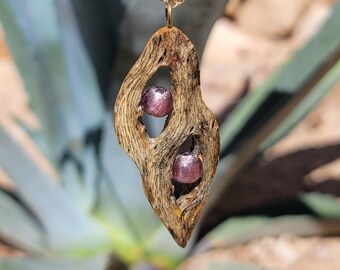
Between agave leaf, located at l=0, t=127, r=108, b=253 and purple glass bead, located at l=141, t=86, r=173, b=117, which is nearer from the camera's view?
purple glass bead, located at l=141, t=86, r=173, b=117

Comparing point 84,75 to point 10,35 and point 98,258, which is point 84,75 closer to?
point 10,35

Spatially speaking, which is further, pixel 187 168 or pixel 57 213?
pixel 57 213

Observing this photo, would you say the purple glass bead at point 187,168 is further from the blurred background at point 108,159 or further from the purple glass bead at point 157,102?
the blurred background at point 108,159

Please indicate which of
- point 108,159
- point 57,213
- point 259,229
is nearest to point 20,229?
point 57,213

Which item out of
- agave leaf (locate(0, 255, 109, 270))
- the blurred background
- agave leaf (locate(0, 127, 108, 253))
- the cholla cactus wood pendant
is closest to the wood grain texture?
the cholla cactus wood pendant

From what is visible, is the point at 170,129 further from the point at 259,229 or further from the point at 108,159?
the point at 259,229

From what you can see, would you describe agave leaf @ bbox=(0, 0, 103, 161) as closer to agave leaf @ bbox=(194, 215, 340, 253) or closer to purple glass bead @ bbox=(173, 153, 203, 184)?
agave leaf @ bbox=(194, 215, 340, 253)

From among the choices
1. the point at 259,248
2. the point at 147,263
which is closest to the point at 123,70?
the point at 147,263
